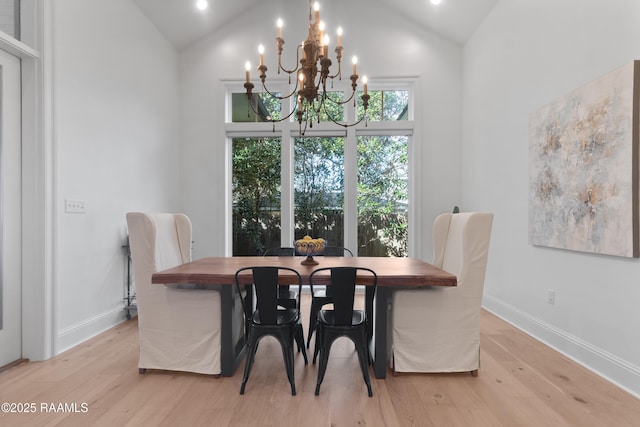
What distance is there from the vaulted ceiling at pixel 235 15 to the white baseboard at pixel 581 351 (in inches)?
132

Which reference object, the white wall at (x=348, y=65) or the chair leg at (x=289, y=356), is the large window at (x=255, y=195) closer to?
the white wall at (x=348, y=65)

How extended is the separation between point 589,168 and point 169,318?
3082 mm

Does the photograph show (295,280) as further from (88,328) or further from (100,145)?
(100,145)

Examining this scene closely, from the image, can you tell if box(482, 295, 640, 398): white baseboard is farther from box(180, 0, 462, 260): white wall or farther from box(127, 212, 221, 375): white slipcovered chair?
box(127, 212, 221, 375): white slipcovered chair

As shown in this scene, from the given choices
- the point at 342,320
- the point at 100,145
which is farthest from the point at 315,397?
the point at 100,145

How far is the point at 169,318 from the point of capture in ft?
7.39

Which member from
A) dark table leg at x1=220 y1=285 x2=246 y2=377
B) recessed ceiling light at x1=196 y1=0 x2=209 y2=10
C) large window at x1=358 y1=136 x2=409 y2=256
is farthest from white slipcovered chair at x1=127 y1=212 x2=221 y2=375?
recessed ceiling light at x1=196 y1=0 x2=209 y2=10

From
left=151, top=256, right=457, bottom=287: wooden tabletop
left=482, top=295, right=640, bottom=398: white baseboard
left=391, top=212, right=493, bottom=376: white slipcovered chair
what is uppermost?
left=151, top=256, right=457, bottom=287: wooden tabletop

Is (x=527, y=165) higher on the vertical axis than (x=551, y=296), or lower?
higher

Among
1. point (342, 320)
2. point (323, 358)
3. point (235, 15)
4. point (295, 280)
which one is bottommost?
point (323, 358)

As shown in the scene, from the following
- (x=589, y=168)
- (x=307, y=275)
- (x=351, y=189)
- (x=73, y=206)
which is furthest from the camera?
(x=351, y=189)

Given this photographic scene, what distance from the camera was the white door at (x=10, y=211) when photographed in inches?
92.4

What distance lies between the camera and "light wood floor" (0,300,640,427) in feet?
5.71

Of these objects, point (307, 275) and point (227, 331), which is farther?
point (227, 331)
